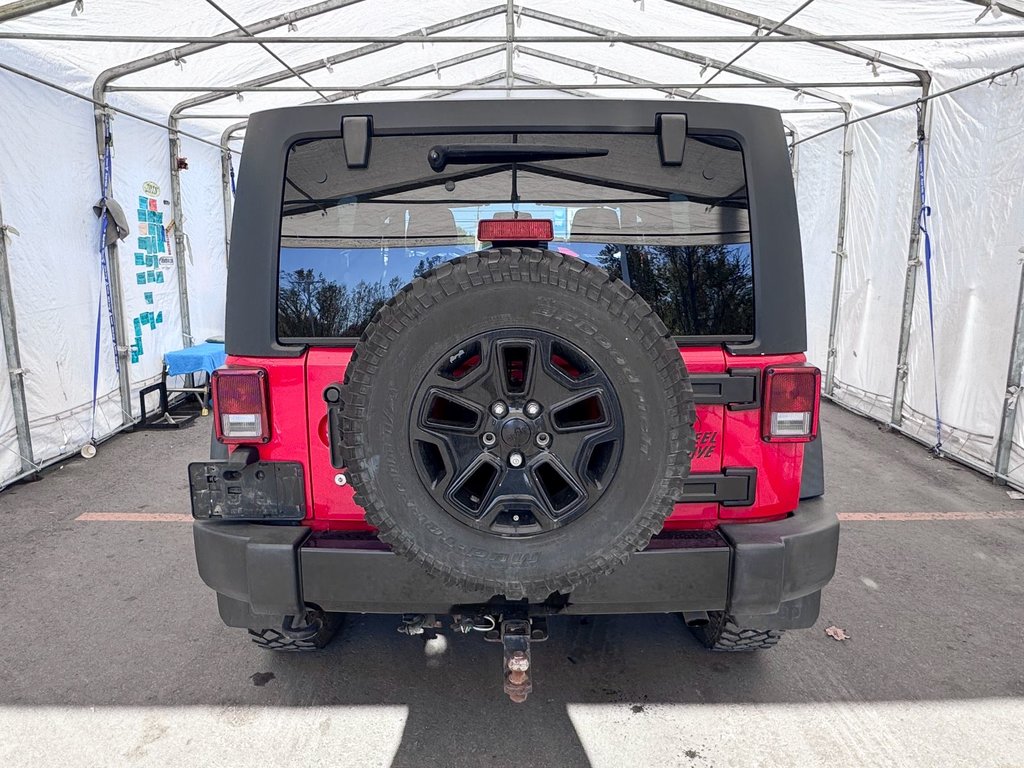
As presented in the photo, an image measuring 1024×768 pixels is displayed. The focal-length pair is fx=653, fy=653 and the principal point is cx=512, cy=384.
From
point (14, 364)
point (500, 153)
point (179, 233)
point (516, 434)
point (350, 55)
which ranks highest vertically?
point (350, 55)

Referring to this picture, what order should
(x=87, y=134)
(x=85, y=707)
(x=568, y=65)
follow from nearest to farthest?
1. (x=85, y=707)
2. (x=87, y=134)
3. (x=568, y=65)

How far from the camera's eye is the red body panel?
6.64ft

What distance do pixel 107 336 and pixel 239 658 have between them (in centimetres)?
499

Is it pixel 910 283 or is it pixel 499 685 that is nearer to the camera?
pixel 499 685

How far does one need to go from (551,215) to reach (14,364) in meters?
5.06

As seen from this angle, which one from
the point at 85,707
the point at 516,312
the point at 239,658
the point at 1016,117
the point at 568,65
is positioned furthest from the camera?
the point at 568,65

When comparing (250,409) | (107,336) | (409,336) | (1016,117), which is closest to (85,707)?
(250,409)

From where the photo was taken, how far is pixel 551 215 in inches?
80.7

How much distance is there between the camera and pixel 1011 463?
513 centimetres

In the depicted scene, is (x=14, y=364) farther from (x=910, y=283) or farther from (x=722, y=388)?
(x=910, y=283)

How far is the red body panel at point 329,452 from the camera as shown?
2023 millimetres

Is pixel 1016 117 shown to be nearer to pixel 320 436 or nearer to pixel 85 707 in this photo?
pixel 320 436

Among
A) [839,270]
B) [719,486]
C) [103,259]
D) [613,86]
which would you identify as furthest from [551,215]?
[839,270]

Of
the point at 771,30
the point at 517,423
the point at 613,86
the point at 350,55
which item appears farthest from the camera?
the point at 613,86
